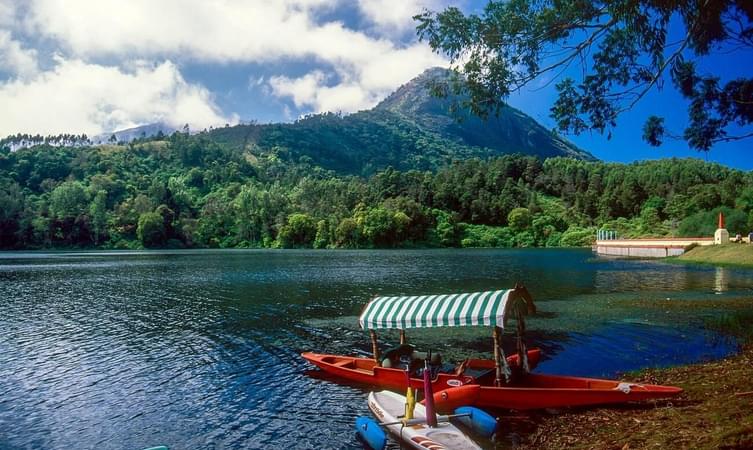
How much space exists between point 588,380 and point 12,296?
56474 mm

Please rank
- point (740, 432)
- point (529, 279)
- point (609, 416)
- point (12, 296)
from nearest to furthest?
1. point (740, 432)
2. point (609, 416)
3. point (12, 296)
4. point (529, 279)

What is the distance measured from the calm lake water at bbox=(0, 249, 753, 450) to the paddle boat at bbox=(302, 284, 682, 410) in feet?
9.00

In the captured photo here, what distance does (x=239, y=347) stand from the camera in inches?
1110

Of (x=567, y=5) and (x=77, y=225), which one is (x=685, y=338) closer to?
(x=567, y=5)

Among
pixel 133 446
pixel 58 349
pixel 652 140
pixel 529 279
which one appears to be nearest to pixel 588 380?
pixel 652 140

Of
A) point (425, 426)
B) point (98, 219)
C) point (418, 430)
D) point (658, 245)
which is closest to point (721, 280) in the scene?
point (425, 426)

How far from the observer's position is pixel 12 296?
5119 centimetres

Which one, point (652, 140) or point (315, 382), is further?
point (315, 382)

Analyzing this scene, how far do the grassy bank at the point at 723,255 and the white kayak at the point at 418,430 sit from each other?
73.4 m

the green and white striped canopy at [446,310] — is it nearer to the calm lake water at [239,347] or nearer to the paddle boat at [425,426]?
the paddle boat at [425,426]

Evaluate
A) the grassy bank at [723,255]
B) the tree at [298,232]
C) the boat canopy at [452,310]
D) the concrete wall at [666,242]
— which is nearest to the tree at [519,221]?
the concrete wall at [666,242]

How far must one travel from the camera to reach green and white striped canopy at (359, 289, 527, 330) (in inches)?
691

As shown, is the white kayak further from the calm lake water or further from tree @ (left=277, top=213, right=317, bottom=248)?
tree @ (left=277, top=213, right=317, bottom=248)

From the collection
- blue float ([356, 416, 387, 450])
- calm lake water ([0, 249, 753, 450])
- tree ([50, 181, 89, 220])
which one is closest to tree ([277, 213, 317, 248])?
tree ([50, 181, 89, 220])
